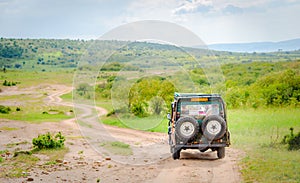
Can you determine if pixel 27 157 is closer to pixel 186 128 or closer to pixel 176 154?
pixel 176 154

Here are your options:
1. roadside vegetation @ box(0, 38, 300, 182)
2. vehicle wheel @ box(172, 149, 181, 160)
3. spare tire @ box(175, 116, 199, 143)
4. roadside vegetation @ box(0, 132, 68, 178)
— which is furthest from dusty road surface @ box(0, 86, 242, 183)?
spare tire @ box(175, 116, 199, 143)

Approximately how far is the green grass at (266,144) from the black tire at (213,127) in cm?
117

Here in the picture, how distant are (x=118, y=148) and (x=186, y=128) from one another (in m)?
5.16

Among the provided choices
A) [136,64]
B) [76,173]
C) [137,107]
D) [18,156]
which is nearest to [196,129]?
[76,173]

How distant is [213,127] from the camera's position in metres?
12.3

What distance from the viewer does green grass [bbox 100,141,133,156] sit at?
15.7 m

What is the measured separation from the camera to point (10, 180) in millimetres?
11281

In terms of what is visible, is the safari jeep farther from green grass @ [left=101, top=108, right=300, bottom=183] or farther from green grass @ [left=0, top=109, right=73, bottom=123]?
green grass @ [left=0, top=109, right=73, bottom=123]

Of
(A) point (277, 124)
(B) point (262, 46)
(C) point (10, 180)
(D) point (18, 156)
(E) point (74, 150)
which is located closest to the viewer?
(C) point (10, 180)

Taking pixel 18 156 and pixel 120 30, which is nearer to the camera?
pixel 18 156

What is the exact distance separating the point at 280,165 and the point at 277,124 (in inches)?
348

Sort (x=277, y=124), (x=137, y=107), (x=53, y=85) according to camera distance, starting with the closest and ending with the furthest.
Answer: (x=277, y=124)
(x=137, y=107)
(x=53, y=85)

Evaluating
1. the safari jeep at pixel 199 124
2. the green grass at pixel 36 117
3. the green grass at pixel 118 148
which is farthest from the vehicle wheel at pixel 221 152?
the green grass at pixel 36 117

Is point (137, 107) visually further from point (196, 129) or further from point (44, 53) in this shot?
point (44, 53)
